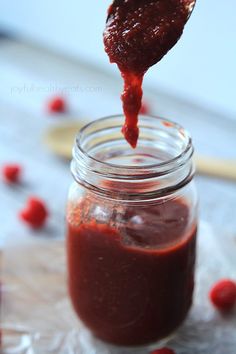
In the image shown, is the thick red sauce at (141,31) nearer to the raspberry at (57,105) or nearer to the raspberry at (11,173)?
the raspberry at (11,173)

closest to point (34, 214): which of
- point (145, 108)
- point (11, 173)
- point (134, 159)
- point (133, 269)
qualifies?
point (11, 173)

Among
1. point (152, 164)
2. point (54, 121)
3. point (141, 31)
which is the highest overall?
point (141, 31)

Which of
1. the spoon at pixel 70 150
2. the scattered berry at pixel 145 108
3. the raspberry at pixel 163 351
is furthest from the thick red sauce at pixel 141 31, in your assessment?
the scattered berry at pixel 145 108

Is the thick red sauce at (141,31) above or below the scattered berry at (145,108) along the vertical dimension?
above

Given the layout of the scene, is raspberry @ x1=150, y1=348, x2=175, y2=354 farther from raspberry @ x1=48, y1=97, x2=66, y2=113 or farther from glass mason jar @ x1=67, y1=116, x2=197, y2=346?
raspberry @ x1=48, y1=97, x2=66, y2=113

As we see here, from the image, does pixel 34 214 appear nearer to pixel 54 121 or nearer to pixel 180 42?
pixel 54 121

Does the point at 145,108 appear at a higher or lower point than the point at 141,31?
lower

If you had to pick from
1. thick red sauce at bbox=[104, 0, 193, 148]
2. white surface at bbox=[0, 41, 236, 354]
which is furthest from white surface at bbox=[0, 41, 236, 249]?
thick red sauce at bbox=[104, 0, 193, 148]
